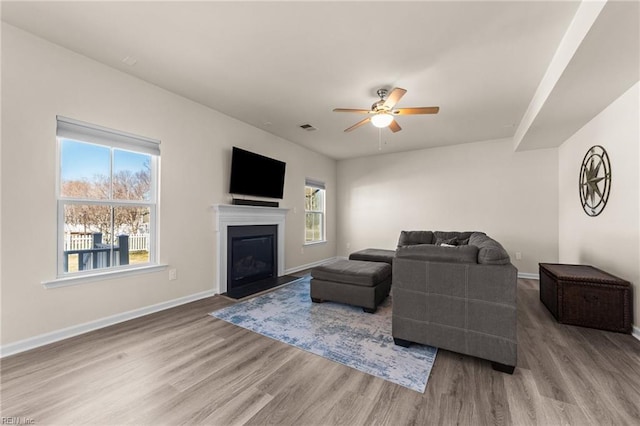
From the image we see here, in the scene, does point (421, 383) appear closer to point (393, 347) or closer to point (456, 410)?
point (456, 410)

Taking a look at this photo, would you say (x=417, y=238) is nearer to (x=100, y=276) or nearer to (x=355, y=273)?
(x=355, y=273)

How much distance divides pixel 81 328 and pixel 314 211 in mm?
4406

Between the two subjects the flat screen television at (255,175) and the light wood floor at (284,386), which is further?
the flat screen television at (255,175)

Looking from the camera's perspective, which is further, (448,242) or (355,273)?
(448,242)

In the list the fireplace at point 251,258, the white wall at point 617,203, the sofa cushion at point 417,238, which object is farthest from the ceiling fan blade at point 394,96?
the sofa cushion at point 417,238

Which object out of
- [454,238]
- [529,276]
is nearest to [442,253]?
[454,238]

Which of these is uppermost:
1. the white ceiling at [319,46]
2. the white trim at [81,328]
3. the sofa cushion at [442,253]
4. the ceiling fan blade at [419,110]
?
the white ceiling at [319,46]

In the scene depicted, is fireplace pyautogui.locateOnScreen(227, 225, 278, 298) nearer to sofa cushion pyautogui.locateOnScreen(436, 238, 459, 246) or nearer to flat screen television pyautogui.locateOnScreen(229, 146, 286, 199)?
flat screen television pyautogui.locateOnScreen(229, 146, 286, 199)

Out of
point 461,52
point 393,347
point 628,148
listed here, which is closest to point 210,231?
point 393,347

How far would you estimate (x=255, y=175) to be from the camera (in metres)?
4.32

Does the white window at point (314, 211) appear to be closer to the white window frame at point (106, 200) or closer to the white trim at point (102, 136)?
the white window frame at point (106, 200)

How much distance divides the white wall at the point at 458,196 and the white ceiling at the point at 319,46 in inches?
67.8

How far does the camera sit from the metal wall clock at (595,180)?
9.87 ft

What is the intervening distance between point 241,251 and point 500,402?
350 centimetres
